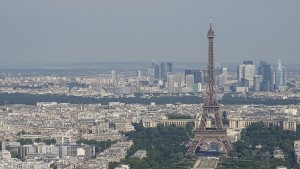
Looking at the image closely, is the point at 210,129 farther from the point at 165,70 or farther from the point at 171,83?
the point at 165,70

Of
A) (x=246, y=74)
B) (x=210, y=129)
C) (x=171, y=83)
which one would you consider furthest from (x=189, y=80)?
(x=210, y=129)

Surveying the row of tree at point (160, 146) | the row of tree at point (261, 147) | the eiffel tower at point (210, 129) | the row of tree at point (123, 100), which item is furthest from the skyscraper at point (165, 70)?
the eiffel tower at point (210, 129)

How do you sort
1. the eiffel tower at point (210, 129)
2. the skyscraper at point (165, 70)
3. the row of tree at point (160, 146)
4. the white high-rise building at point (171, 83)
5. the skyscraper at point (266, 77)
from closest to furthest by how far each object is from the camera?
1. the row of tree at point (160, 146)
2. the eiffel tower at point (210, 129)
3. the skyscraper at point (266, 77)
4. the white high-rise building at point (171, 83)
5. the skyscraper at point (165, 70)

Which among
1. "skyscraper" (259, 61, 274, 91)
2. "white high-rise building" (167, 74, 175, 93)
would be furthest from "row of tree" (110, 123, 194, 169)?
"skyscraper" (259, 61, 274, 91)

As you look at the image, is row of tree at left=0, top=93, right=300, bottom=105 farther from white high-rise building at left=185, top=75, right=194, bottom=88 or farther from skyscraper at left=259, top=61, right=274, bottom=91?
skyscraper at left=259, top=61, right=274, bottom=91

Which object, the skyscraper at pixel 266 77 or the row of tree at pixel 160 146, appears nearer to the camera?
the row of tree at pixel 160 146

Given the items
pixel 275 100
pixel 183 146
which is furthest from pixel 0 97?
pixel 183 146

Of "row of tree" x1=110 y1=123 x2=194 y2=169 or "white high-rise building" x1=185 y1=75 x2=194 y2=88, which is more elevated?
"white high-rise building" x1=185 y1=75 x2=194 y2=88

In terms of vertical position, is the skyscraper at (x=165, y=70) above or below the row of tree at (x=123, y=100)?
above

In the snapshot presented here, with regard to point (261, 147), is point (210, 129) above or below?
above

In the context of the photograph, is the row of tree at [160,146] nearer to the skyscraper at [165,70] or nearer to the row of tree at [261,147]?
the row of tree at [261,147]

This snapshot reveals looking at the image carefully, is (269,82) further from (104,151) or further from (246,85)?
(104,151)

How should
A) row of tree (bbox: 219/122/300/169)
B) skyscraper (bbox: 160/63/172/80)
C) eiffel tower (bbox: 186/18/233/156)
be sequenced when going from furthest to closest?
skyscraper (bbox: 160/63/172/80)
eiffel tower (bbox: 186/18/233/156)
row of tree (bbox: 219/122/300/169)
